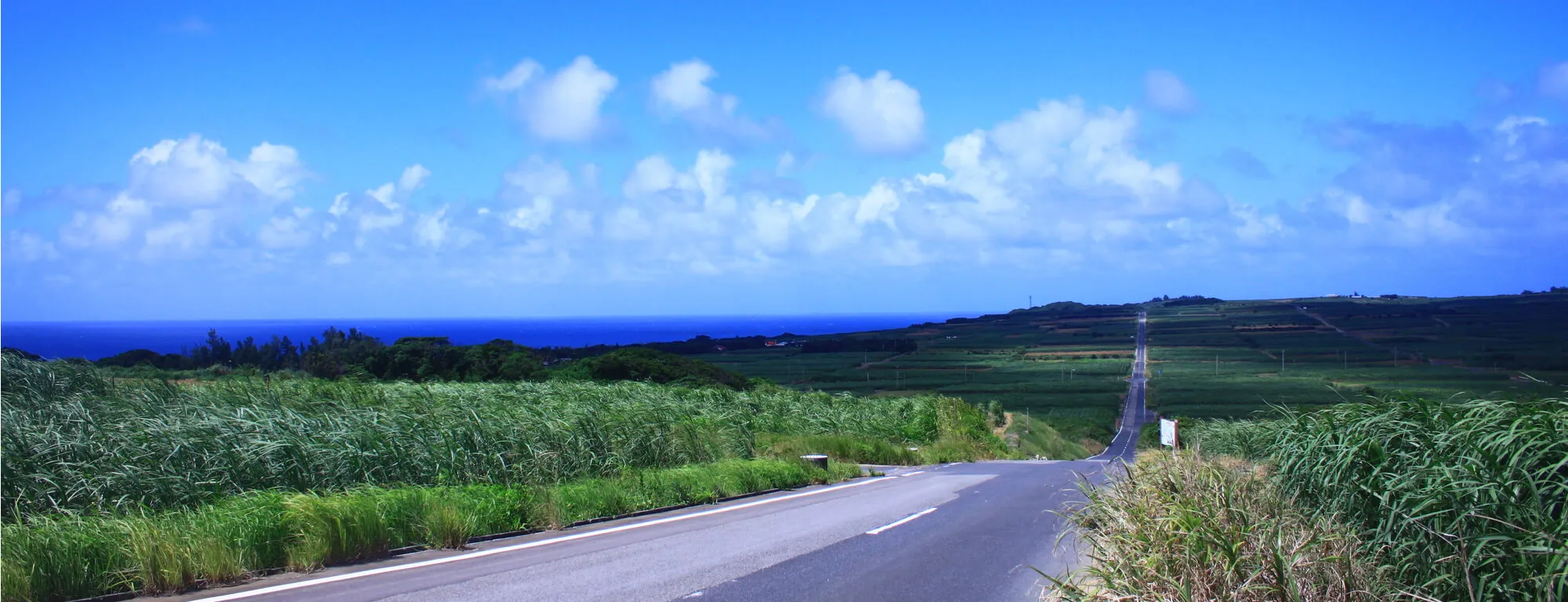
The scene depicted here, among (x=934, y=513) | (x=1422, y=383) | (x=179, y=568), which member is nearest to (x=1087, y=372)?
(x=1422, y=383)

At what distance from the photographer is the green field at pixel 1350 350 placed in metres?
58.7

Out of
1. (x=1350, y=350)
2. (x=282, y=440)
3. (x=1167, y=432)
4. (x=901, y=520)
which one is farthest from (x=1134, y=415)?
(x=282, y=440)

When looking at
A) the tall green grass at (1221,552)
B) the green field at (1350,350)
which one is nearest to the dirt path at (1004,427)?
the green field at (1350,350)

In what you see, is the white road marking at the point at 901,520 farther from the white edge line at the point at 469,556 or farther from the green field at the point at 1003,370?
the green field at the point at 1003,370

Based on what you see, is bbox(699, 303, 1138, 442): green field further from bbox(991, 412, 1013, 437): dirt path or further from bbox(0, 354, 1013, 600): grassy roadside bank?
bbox(0, 354, 1013, 600): grassy roadside bank

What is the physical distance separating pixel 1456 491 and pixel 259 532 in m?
9.07

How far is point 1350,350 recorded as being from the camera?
9825 centimetres

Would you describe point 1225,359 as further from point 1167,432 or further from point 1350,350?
point 1167,432

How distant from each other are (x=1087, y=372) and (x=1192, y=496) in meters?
124

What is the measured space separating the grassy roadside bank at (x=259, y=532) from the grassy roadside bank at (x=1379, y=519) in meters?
6.48

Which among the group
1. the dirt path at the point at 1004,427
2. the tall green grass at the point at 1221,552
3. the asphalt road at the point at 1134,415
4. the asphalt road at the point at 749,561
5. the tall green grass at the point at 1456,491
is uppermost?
the tall green grass at the point at 1456,491

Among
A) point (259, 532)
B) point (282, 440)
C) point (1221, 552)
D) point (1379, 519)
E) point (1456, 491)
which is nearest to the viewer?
point (1456, 491)

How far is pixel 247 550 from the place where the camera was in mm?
7914

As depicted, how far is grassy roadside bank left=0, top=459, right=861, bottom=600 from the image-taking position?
6.99 meters
